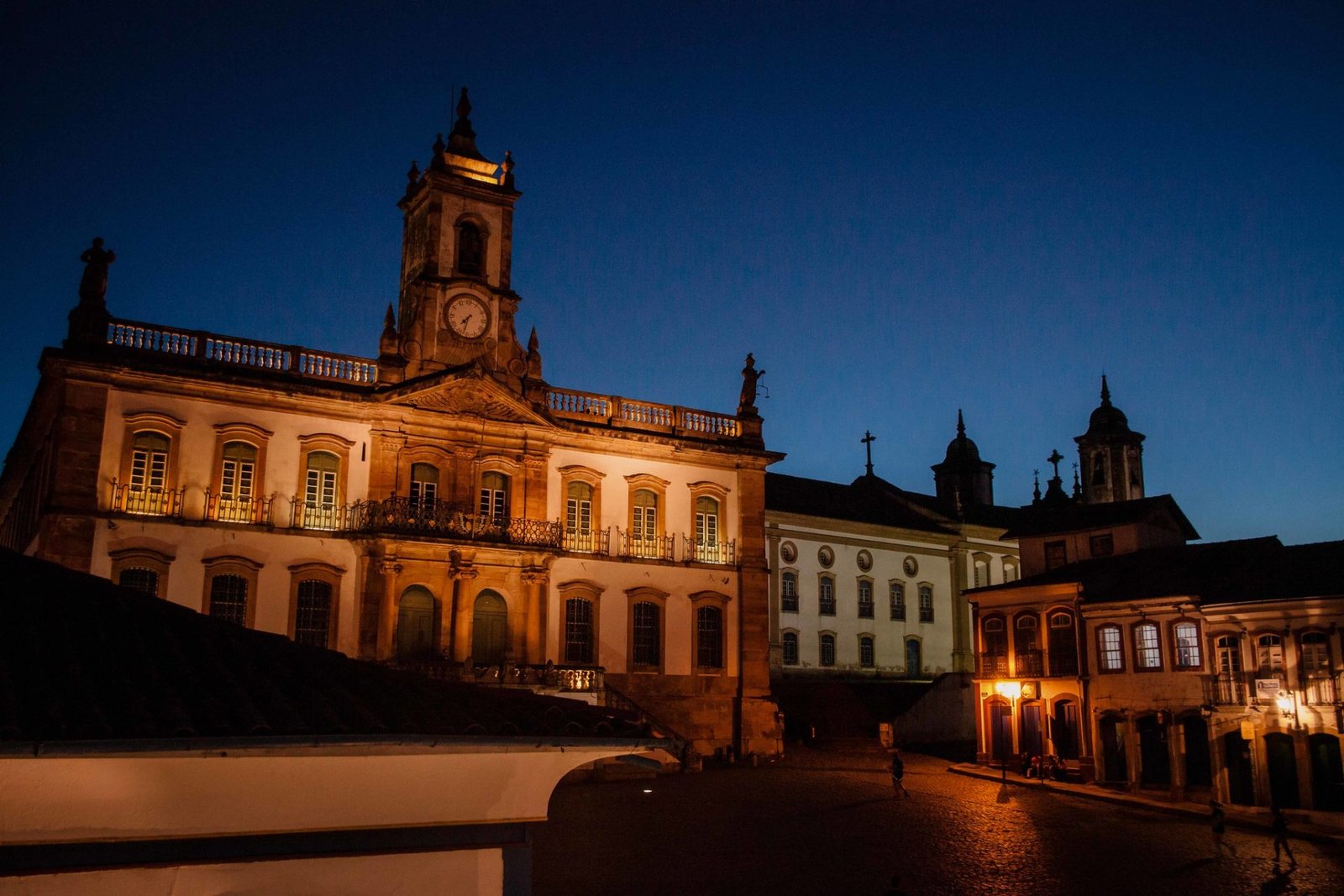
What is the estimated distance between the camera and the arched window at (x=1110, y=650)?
3488 cm

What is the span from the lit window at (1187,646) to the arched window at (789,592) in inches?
749

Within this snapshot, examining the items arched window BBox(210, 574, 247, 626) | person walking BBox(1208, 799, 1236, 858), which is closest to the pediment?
arched window BBox(210, 574, 247, 626)

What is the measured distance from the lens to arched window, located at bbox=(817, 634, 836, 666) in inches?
1982

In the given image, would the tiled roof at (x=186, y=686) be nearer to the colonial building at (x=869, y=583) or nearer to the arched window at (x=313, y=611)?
the arched window at (x=313, y=611)

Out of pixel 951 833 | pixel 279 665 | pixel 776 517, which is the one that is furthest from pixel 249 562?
pixel 776 517

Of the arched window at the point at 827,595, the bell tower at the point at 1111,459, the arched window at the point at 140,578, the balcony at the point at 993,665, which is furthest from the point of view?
the bell tower at the point at 1111,459

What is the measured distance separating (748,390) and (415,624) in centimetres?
1413

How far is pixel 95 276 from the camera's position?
29625 millimetres

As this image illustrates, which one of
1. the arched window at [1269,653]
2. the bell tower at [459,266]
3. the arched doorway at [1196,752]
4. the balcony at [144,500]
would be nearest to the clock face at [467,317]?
the bell tower at [459,266]

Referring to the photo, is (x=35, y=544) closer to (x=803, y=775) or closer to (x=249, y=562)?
(x=249, y=562)

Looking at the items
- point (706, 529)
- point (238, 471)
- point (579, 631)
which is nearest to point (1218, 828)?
point (706, 529)

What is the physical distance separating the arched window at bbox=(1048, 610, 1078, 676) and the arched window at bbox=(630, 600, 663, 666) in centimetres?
1293

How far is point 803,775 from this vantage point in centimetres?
3197

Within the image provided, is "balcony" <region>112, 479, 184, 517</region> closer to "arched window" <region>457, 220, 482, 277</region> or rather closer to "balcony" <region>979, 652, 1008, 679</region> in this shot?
"arched window" <region>457, 220, 482, 277</region>
